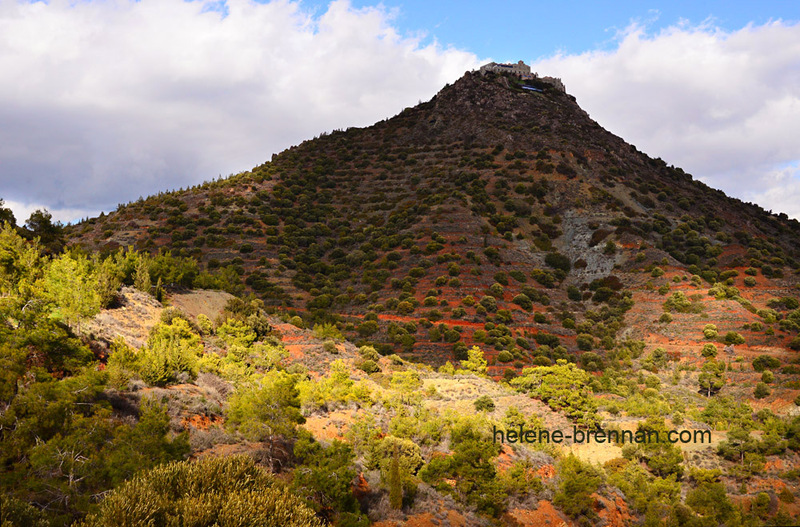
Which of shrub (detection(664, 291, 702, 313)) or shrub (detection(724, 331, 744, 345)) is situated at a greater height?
shrub (detection(664, 291, 702, 313))

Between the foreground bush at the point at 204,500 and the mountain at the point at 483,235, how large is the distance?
95.8 ft

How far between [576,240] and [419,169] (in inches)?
1160

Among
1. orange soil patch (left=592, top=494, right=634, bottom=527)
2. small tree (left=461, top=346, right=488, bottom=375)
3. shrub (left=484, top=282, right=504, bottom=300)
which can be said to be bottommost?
orange soil patch (left=592, top=494, right=634, bottom=527)

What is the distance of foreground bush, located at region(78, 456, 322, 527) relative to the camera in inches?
315

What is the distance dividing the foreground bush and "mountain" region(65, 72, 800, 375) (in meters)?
29.2

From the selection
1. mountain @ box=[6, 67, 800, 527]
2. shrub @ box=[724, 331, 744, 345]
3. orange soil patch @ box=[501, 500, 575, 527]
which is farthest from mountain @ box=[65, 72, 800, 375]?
orange soil patch @ box=[501, 500, 575, 527]

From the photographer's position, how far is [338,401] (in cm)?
2055

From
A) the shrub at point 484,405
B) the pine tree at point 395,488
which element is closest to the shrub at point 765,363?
the shrub at point 484,405

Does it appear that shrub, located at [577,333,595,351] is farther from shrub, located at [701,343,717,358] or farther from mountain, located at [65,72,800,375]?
shrub, located at [701,343,717,358]

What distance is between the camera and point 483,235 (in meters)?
59.3

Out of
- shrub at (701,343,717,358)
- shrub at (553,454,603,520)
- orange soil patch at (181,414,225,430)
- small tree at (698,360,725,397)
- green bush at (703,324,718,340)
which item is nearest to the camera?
orange soil patch at (181,414,225,430)

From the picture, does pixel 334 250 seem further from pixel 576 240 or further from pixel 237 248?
pixel 576 240

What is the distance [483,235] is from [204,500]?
52963 millimetres

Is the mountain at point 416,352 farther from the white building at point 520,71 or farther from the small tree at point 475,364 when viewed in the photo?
the white building at point 520,71
